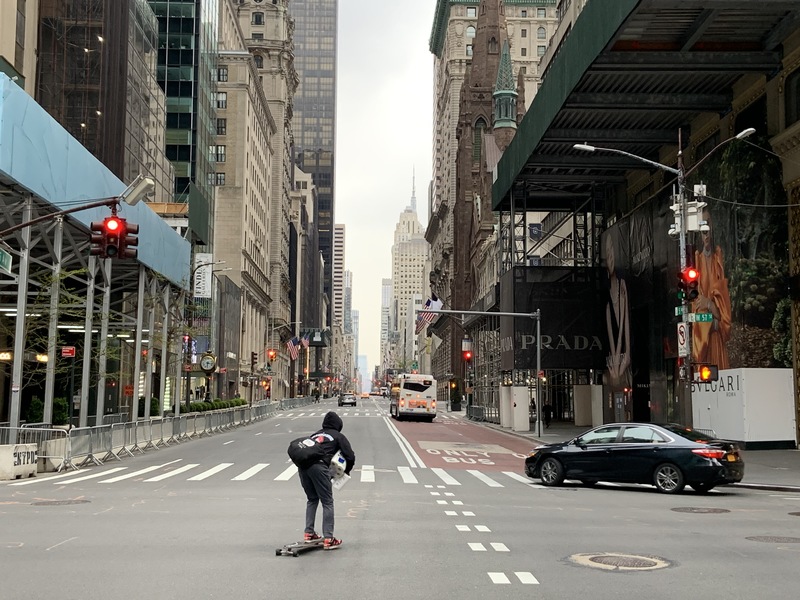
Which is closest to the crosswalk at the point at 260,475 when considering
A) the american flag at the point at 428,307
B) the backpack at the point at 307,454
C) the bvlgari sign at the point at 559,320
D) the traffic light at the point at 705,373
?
the traffic light at the point at 705,373

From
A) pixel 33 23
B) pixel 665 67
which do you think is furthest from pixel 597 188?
pixel 33 23

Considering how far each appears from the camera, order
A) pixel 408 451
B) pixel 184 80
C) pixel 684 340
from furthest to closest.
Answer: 1. pixel 184 80
2. pixel 408 451
3. pixel 684 340

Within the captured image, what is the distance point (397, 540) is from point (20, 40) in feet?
146

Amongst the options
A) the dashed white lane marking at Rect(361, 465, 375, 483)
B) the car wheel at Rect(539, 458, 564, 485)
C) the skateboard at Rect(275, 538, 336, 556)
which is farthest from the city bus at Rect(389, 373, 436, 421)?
the skateboard at Rect(275, 538, 336, 556)

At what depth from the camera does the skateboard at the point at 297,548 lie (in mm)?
10305

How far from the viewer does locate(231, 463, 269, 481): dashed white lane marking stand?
70.7ft

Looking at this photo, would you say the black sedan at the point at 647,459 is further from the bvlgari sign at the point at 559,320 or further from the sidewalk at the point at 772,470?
the bvlgari sign at the point at 559,320

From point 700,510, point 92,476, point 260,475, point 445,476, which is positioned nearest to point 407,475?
point 445,476

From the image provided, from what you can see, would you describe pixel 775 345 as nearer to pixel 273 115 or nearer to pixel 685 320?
pixel 685 320

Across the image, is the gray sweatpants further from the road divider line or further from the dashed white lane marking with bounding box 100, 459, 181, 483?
the road divider line

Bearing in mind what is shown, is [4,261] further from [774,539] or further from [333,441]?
[774,539]

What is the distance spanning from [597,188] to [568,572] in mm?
46708

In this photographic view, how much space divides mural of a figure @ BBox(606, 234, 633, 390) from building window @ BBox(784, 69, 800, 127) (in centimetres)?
1662

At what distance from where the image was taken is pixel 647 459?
18906mm
